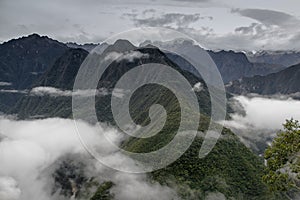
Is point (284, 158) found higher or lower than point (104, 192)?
higher

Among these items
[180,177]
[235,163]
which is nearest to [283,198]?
[235,163]

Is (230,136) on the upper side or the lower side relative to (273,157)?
upper

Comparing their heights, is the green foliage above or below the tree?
below

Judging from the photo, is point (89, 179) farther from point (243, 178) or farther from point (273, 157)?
point (273, 157)

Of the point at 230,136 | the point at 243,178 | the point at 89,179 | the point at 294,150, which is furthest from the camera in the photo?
the point at 89,179

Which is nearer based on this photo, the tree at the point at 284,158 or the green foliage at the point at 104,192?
the tree at the point at 284,158

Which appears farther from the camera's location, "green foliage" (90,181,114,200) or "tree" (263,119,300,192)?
"green foliage" (90,181,114,200)

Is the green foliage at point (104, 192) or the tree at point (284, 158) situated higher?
the tree at point (284, 158)

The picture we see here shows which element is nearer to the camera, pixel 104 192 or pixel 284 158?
pixel 284 158
